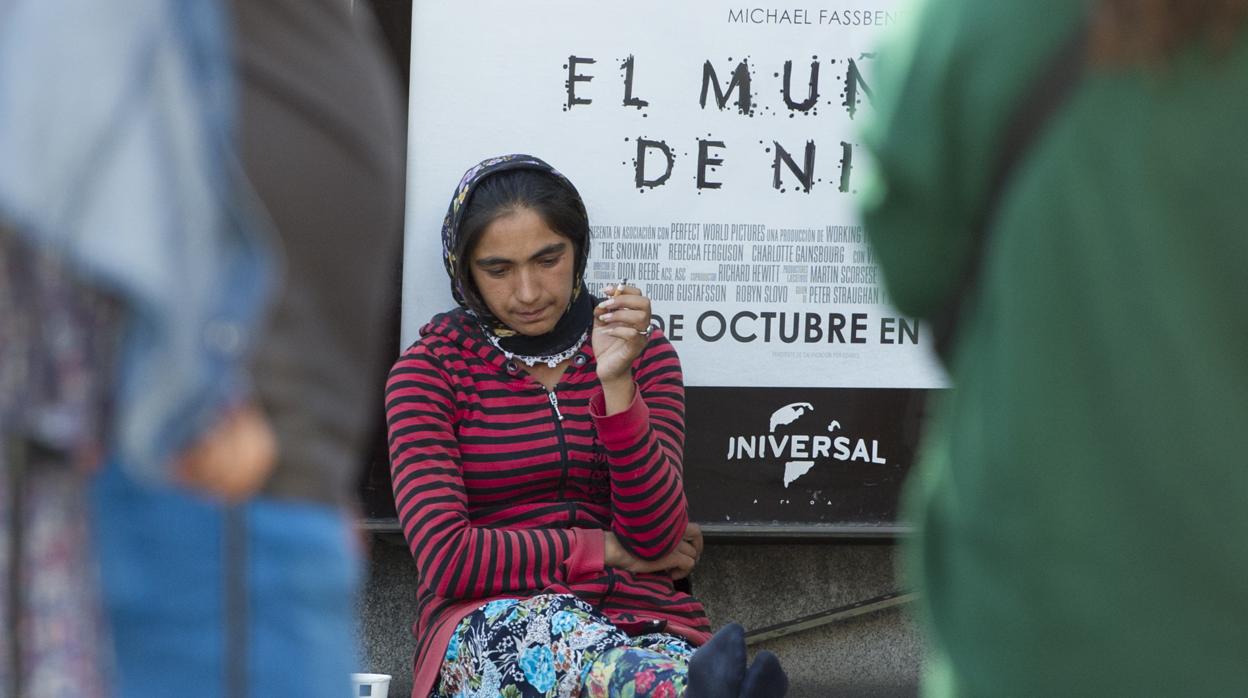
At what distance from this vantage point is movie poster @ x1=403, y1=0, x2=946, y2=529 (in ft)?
11.2

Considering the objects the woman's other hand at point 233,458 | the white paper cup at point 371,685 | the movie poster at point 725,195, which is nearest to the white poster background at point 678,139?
the movie poster at point 725,195

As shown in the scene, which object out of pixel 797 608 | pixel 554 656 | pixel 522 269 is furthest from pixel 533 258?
pixel 797 608

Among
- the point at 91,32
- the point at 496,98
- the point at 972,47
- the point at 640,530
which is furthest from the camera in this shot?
the point at 496,98

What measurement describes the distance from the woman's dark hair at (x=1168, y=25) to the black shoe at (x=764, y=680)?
5.63 ft

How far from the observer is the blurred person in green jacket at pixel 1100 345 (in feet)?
3.75

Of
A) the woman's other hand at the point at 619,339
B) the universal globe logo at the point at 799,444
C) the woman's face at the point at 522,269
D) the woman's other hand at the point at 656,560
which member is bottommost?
the woman's other hand at the point at 656,560

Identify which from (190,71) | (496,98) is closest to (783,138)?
→ (496,98)

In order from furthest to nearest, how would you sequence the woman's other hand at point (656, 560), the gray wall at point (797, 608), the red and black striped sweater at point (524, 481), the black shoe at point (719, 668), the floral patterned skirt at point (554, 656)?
1. the gray wall at point (797, 608)
2. the woman's other hand at point (656, 560)
3. the red and black striped sweater at point (524, 481)
4. the floral patterned skirt at point (554, 656)
5. the black shoe at point (719, 668)

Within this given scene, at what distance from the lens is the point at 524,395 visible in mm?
3188

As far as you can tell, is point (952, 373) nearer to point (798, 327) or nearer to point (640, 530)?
point (640, 530)

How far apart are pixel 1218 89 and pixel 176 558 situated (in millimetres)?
828

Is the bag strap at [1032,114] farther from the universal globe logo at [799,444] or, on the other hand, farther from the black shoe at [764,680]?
the universal globe logo at [799,444]

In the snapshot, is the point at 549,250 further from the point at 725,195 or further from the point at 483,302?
the point at 725,195

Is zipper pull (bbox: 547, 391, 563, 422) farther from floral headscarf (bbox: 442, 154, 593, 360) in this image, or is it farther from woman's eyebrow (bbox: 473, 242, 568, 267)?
woman's eyebrow (bbox: 473, 242, 568, 267)
